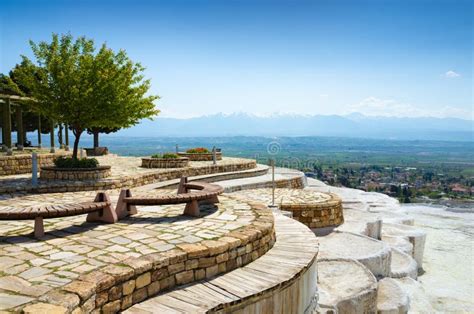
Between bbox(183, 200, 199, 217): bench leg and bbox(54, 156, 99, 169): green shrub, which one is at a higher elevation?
bbox(54, 156, 99, 169): green shrub

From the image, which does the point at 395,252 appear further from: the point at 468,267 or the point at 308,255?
the point at 308,255

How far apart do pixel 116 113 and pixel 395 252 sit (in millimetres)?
10042

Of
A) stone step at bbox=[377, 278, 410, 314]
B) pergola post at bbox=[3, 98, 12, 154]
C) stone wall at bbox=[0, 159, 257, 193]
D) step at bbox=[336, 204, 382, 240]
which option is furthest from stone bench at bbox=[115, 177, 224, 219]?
pergola post at bbox=[3, 98, 12, 154]

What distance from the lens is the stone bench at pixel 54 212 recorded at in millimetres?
4883

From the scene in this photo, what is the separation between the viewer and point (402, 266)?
11250 mm

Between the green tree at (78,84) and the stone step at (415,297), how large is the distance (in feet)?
32.7

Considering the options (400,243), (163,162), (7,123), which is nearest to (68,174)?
(163,162)

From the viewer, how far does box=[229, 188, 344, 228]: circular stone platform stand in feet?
34.7

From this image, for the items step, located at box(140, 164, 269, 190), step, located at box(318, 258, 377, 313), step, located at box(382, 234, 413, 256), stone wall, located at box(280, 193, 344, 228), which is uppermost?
step, located at box(140, 164, 269, 190)

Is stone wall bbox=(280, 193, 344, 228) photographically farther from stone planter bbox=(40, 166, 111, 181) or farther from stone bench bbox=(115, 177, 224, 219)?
stone planter bbox=(40, 166, 111, 181)

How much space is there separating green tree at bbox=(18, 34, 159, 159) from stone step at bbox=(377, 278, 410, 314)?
29.9ft

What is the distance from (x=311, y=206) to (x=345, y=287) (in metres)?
3.20

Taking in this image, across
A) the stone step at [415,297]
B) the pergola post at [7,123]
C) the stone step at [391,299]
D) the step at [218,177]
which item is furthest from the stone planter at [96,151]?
the stone step at [391,299]

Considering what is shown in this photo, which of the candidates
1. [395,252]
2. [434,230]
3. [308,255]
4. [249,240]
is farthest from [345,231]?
[434,230]
